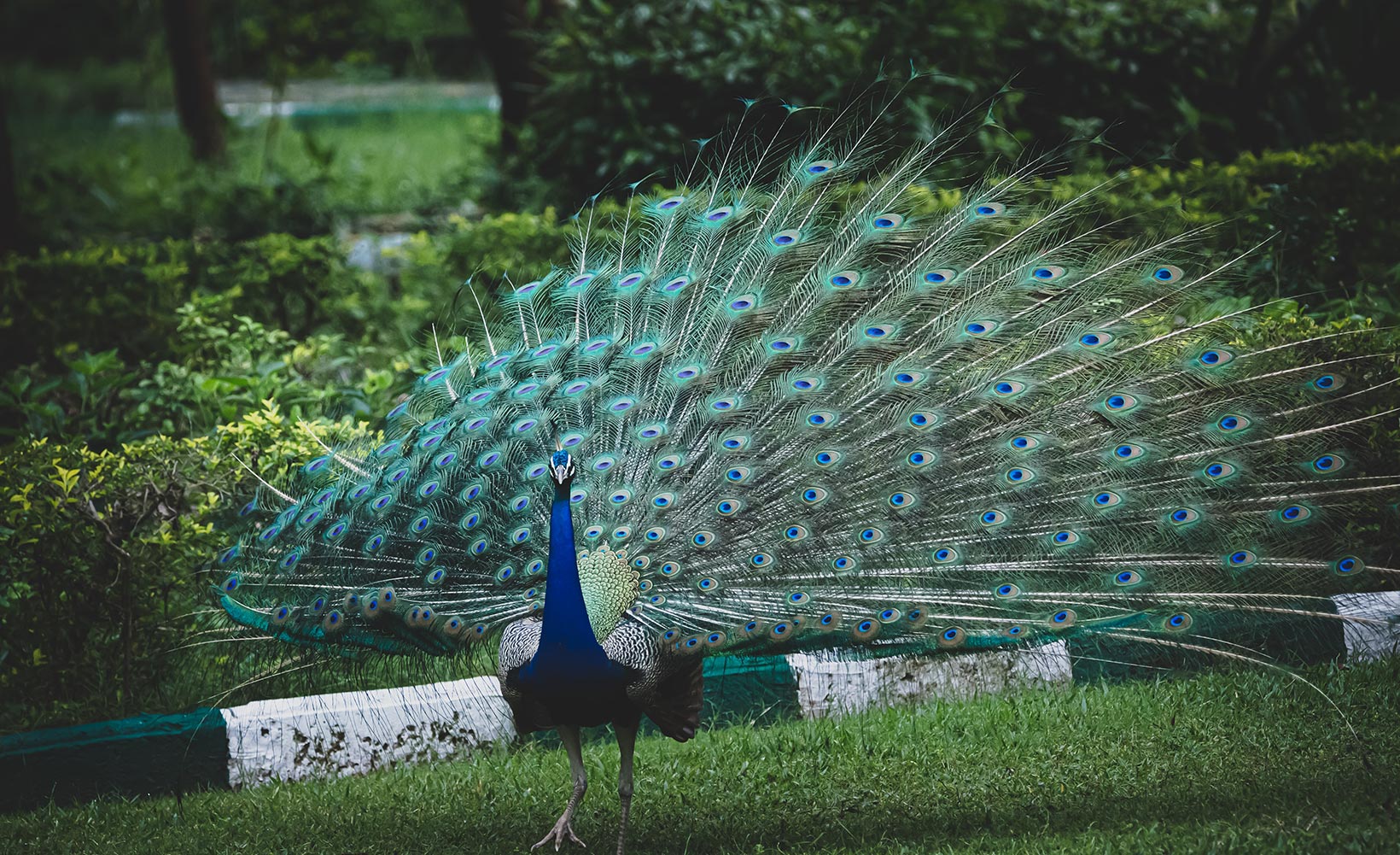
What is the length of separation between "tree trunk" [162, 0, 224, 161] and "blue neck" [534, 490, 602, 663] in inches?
536

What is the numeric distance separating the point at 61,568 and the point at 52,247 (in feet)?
19.7

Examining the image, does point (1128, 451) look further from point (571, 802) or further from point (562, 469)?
point (571, 802)

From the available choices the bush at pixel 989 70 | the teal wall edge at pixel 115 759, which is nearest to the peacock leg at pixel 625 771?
the teal wall edge at pixel 115 759

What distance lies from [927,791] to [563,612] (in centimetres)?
155

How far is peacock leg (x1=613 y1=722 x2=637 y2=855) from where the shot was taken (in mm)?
4277

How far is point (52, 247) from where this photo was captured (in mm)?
10156

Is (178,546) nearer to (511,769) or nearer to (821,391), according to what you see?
(511,769)

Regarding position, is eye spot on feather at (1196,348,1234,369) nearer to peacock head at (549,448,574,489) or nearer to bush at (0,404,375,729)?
peacock head at (549,448,574,489)

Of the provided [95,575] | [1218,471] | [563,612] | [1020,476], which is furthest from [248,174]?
[1218,471]

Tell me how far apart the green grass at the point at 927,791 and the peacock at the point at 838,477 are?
419mm

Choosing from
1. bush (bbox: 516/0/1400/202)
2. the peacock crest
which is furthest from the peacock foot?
bush (bbox: 516/0/1400/202)

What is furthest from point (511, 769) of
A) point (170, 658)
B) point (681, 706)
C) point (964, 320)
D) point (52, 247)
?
point (52, 247)

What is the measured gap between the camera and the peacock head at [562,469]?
3984mm

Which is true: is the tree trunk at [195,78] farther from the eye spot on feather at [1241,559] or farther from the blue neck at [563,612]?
the eye spot on feather at [1241,559]
